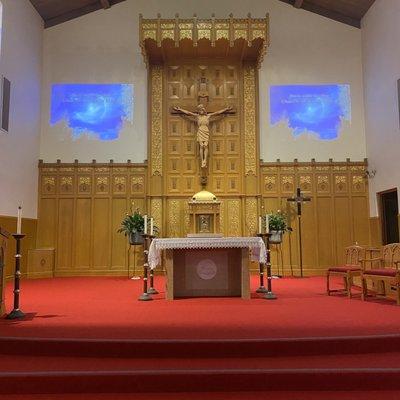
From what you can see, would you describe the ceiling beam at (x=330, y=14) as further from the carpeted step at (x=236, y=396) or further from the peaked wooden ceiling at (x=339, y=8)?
the carpeted step at (x=236, y=396)

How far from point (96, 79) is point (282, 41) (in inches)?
209

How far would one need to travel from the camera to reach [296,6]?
38.1 feet

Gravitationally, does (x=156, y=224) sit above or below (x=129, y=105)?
below

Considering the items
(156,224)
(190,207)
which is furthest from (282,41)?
(156,224)

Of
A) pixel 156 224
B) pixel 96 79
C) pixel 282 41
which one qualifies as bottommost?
pixel 156 224

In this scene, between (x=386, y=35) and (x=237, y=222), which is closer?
(x=386, y=35)

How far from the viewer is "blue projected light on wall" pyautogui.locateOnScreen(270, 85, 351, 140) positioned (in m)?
11.3

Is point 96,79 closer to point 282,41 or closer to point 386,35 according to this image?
point 282,41

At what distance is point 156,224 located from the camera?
10898 mm

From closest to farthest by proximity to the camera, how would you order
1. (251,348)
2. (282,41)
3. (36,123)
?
1. (251,348)
2. (36,123)
3. (282,41)

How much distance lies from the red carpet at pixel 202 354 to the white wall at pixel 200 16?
256 inches

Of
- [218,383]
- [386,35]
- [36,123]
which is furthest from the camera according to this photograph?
[36,123]

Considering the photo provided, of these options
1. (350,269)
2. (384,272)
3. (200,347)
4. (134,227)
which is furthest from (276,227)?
(200,347)

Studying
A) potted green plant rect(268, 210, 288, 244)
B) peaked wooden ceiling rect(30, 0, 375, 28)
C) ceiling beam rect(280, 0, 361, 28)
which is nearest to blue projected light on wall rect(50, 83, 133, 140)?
peaked wooden ceiling rect(30, 0, 375, 28)
